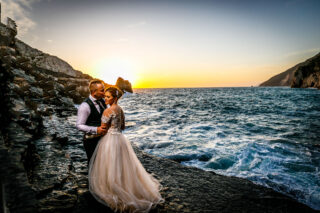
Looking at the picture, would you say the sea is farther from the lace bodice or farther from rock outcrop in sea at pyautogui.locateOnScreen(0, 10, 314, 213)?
the lace bodice

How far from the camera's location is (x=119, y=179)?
317 cm

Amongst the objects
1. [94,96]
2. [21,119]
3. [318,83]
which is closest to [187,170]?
[94,96]

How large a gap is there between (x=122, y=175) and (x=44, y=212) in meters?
1.32

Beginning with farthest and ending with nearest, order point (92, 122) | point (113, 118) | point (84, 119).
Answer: point (92, 122)
point (84, 119)
point (113, 118)

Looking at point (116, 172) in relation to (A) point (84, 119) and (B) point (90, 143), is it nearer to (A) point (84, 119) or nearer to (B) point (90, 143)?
(B) point (90, 143)

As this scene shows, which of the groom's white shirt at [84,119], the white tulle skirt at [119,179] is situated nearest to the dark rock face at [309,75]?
the white tulle skirt at [119,179]

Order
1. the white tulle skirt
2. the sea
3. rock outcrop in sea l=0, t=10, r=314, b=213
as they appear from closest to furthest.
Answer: rock outcrop in sea l=0, t=10, r=314, b=213, the white tulle skirt, the sea

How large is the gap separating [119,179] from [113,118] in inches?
46.7

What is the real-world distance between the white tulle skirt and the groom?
0.26m

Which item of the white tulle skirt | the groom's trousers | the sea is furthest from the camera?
the sea

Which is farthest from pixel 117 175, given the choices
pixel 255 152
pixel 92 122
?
pixel 255 152

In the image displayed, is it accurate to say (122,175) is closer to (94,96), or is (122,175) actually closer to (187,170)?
(94,96)

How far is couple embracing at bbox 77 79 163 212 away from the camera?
3.09 meters

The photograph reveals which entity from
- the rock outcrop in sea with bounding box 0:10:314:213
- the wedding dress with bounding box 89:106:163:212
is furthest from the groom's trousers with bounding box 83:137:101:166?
the rock outcrop in sea with bounding box 0:10:314:213
